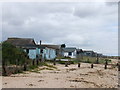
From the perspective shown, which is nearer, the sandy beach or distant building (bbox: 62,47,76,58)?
the sandy beach

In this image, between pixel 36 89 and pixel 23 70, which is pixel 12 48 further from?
pixel 36 89

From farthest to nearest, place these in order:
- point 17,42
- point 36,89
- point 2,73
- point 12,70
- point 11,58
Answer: point 17,42 → point 11,58 → point 12,70 → point 2,73 → point 36,89

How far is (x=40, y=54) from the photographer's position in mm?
52094

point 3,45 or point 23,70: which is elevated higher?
point 3,45

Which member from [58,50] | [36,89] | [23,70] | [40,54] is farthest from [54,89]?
[58,50]

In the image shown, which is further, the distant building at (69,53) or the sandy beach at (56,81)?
the distant building at (69,53)

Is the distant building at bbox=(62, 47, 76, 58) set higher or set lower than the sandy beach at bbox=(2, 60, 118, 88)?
lower

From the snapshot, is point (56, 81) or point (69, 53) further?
point (69, 53)

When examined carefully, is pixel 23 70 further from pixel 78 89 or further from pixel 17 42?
pixel 17 42

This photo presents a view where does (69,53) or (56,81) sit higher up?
(56,81)

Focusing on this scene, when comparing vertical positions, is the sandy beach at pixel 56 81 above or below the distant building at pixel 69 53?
above

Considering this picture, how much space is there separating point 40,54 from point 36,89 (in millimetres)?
37889

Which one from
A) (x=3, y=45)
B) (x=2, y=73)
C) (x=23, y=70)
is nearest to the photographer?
(x=2, y=73)

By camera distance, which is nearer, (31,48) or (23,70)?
(23,70)
